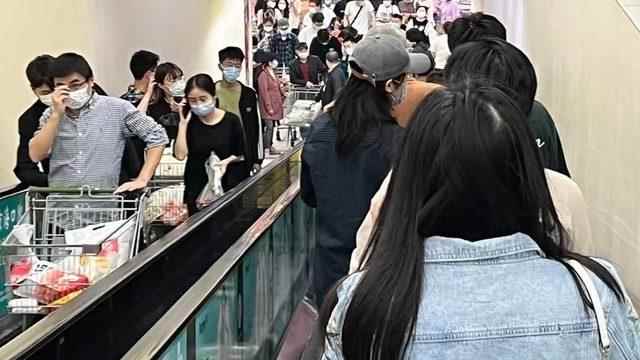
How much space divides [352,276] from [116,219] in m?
3.02

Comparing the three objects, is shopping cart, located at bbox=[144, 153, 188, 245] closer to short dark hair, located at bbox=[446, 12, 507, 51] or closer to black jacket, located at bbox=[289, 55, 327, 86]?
short dark hair, located at bbox=[446, 12, 507, 51]

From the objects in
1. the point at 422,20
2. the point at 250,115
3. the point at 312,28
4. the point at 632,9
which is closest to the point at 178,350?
the point at 632,9

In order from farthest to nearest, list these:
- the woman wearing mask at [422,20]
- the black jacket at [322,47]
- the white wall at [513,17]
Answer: the woman wearing mask at [422,20]
the black jacket at [322,47]
the white wall at [513,17]

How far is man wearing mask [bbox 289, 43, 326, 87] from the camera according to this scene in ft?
46.5

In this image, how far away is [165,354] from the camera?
2.55 m

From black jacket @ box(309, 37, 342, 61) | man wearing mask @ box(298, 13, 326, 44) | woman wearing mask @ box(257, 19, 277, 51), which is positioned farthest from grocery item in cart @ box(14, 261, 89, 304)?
man wearing mask @ box(298, 13, 326, 44)

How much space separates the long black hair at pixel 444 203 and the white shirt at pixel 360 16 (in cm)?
1677

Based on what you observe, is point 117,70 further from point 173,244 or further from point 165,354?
point 165,354

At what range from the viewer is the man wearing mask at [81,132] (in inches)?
179

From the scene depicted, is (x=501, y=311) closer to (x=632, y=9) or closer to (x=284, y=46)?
(x=632, y=9)

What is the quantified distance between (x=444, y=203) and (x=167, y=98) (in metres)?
6.05

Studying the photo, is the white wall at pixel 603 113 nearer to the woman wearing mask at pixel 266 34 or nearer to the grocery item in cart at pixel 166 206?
the grocery item in cart at pixel 166 206

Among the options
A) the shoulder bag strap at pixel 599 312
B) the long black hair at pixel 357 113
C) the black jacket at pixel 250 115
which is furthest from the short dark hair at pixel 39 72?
the shoulder bag strap at pixel 599 312

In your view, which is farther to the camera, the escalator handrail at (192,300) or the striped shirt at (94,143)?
the striped shirt at (94,143)
